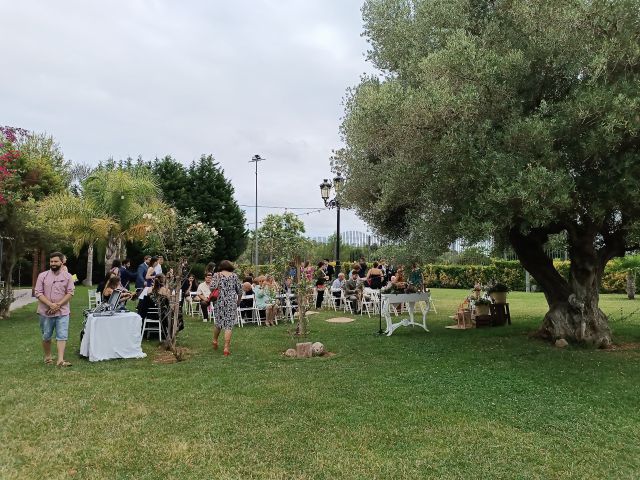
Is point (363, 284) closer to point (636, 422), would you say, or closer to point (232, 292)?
point (232, 292)

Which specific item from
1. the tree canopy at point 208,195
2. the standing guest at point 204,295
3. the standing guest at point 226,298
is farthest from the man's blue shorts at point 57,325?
the tree canopy at point 208,195

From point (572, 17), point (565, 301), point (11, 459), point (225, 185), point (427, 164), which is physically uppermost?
point (225, 185)

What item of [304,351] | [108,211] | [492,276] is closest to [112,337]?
[304,351]

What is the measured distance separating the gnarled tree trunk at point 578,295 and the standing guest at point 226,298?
4875 millimetres

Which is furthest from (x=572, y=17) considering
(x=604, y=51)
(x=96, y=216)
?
(x=96, y=216)

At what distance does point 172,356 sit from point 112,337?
95 cm

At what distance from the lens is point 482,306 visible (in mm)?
11227

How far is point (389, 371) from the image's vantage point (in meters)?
6.73

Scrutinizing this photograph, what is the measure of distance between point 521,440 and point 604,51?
4927 millimetres

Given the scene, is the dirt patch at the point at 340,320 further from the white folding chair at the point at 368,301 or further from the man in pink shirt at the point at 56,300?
the man in pink shirt at the point at 56,300

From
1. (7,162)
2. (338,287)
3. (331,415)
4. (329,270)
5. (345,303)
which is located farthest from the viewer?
(329,270)

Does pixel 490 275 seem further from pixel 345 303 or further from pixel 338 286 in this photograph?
pixel 345 303

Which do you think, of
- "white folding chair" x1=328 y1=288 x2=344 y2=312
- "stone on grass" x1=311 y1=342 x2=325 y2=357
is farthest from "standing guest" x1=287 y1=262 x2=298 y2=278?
"white folding chair" x1=328 y1=288 x2=344 y2=312

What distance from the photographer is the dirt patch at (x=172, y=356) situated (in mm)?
7547
